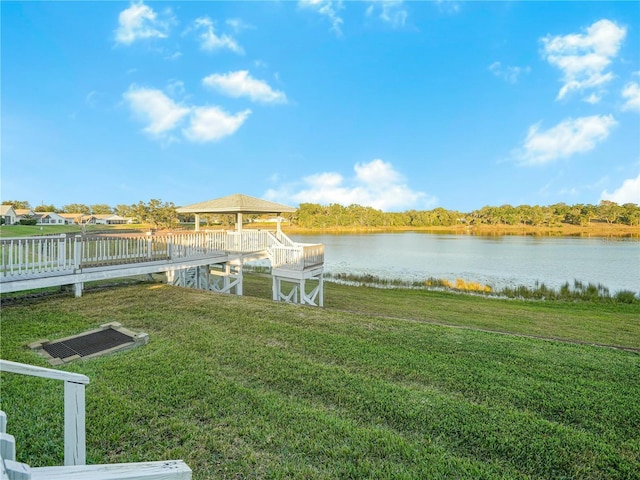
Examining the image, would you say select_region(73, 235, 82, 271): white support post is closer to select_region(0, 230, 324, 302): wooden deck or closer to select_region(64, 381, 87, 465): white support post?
select_region(0, 230, 324, 302): wooden deck

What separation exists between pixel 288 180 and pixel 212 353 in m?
42.0

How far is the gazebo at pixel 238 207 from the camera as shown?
35.7 feet

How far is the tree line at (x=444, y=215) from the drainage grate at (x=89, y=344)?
58972 mm

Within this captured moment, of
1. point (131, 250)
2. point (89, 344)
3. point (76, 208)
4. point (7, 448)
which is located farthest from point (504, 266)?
point (76, 208)

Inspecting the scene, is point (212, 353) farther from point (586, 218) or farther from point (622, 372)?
point (586, 218)

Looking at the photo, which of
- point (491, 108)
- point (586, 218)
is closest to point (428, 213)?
point (586, 218)

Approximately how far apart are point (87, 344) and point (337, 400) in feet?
12.4

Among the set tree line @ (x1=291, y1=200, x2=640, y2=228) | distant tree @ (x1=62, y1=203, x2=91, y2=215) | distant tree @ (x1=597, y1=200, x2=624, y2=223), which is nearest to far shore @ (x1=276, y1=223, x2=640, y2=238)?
distant tree @ (x1=597, y1=200, x2=624, y2=223)

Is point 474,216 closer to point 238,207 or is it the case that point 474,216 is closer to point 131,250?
point 238,207

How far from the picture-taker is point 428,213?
3403 inches

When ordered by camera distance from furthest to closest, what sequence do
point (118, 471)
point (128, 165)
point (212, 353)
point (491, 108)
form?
point (491, 108), point (128, 165), point (212, 353), point (118, 471)

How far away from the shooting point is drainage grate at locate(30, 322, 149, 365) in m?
4.26

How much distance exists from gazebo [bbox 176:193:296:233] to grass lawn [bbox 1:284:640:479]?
5519 millimetres

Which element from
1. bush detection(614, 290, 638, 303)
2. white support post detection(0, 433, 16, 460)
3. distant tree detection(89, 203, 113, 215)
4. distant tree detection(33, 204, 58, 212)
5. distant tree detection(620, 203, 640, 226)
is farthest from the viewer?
distant tree detection(89, 203, 113, 215)
